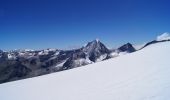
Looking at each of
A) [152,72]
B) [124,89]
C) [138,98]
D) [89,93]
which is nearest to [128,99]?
[138,98]

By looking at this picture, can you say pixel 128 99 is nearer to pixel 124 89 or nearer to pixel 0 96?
pixel 124 89

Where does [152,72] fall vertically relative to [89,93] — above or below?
above

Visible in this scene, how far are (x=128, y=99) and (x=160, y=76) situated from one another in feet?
6.71

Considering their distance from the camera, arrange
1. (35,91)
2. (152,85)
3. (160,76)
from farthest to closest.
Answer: (35,91)
(160,76)
(152,85)

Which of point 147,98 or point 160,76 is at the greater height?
point 160,76

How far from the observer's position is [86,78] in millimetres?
9227

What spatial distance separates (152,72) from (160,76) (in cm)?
88

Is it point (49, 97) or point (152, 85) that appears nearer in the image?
point (152, 85)

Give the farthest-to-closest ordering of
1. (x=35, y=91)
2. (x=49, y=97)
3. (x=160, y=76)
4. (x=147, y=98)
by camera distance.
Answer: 1. (x=35, y=91)
2. (x=49, y=97)
3. (x=160, y=76)
4. (x=147, y=98)

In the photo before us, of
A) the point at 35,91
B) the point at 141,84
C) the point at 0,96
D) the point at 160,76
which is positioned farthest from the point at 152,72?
the point at 0,96

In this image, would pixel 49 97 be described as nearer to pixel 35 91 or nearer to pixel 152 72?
pixel 35 91

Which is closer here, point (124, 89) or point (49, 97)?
point (124, 89)

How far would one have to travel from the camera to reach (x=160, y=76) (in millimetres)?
6816

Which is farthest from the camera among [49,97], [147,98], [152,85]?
[49,97]
